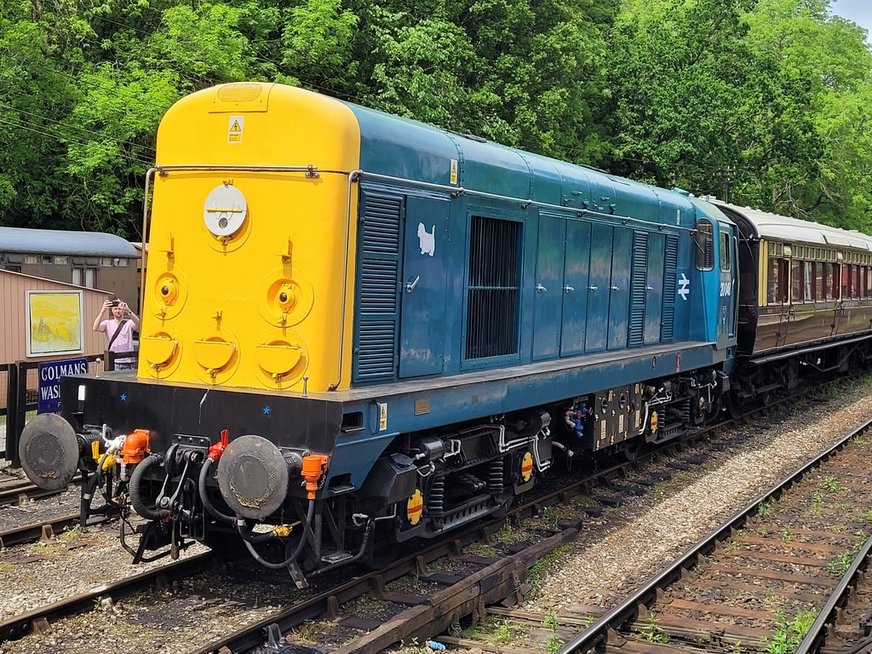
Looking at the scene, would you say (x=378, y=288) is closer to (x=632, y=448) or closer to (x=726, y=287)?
(x=632, y=448)

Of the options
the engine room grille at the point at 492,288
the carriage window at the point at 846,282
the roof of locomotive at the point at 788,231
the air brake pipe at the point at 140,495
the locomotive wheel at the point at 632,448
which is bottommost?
the locomotive wheel at the point at 632,448

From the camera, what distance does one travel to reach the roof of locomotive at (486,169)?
22.3 ft

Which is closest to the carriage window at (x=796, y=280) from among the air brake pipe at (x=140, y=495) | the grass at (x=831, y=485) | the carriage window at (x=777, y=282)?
the carriage window at (x=777, y=282)

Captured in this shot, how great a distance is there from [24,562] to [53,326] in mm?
7180

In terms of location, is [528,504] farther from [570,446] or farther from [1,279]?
[1,279]

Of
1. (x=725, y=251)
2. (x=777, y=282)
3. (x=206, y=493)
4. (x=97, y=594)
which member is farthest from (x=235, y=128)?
(x=777, y=282)

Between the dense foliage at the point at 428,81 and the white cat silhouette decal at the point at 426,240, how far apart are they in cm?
1333

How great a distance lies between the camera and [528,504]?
9.45 m

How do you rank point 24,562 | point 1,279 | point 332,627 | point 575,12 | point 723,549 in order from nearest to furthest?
point 332,627
point 24,562
point 723,549
point 1,279
point 575,12

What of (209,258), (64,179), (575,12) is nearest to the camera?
(209,258)

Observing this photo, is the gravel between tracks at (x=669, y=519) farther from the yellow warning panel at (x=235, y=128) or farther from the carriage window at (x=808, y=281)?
the yellow warning panel at (x=235, y=128)

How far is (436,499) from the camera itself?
7270 mm

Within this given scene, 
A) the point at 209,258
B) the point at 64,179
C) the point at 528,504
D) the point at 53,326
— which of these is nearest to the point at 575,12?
the point at 64,179

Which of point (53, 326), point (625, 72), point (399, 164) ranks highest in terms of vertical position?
point (625, 72)
